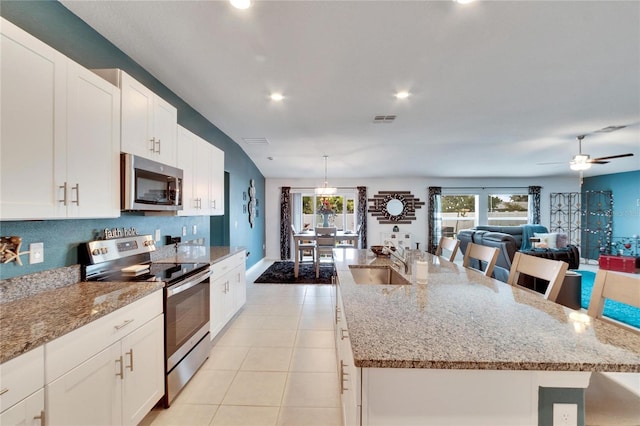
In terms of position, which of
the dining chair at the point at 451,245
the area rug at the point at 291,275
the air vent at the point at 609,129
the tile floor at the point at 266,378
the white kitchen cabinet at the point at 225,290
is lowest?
the tile floor at the point at 266,378

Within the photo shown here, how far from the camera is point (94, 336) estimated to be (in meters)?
1.27

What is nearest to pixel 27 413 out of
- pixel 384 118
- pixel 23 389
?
pixel 23 389

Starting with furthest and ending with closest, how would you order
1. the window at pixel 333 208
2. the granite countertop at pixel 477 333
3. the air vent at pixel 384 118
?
the window at pixel 333 208, the air vent at pixel 384 118, the granite countertop at pixel 477 333

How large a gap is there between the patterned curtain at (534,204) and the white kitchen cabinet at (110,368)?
29.2ft

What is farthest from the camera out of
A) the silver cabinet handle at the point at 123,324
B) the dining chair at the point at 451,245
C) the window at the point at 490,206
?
the window at the point at 490,206

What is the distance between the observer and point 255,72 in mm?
2557

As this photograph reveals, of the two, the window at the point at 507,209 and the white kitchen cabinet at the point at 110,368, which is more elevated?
the window at the point at 507,209

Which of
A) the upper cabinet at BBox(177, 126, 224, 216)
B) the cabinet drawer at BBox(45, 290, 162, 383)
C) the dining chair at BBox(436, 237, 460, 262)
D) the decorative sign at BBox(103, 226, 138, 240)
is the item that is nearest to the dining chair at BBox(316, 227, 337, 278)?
the upper cabinet at BBox(177, 126, 224, 216)

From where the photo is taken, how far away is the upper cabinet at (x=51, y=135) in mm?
1197

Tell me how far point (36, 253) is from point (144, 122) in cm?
108

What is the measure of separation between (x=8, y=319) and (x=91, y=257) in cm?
73

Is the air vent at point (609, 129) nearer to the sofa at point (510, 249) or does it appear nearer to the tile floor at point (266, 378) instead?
the sofa at point (510, 249)

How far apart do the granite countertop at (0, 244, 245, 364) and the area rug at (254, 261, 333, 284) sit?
359 cm

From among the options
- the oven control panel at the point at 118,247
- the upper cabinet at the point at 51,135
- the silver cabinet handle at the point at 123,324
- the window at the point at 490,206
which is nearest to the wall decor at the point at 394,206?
the window at the point at 490,206
